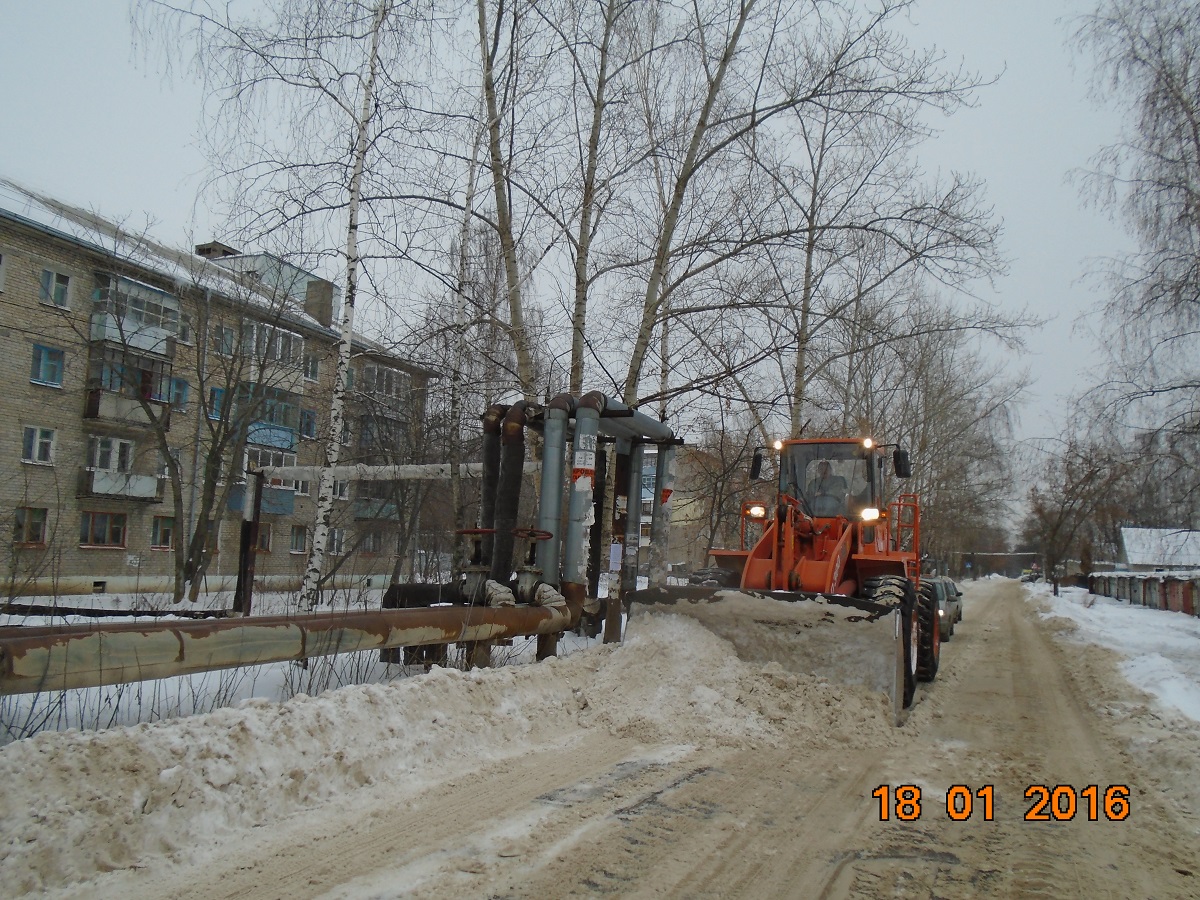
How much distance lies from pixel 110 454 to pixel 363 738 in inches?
1082

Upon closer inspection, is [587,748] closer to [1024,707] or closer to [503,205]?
[1024,707]

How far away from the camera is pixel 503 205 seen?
12.0 metres

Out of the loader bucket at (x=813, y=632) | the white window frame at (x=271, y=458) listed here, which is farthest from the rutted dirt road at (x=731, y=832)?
the white window frame at (x=271, y=458)

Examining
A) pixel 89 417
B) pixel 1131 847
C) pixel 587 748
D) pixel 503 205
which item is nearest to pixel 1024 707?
pixel 1131 847

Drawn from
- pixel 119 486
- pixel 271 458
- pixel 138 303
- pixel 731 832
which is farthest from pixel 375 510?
pixel 731 832

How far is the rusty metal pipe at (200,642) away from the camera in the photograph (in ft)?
12.3

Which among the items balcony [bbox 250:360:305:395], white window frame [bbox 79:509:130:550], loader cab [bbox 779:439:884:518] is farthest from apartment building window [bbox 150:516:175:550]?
loader cab [bbox 779:439:884:518]

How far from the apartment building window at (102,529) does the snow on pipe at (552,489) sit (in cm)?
2424

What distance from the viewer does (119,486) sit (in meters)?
26.8

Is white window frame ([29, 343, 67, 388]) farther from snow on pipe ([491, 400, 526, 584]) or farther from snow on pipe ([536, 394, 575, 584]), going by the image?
snow on pipe ([536, 394, 575, 584])

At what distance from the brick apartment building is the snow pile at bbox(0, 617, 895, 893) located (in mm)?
9038

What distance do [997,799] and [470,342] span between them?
9008 millimetres

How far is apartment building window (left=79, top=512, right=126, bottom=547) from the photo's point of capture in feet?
87.6

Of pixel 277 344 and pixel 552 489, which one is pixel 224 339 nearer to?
pixel 277 344
